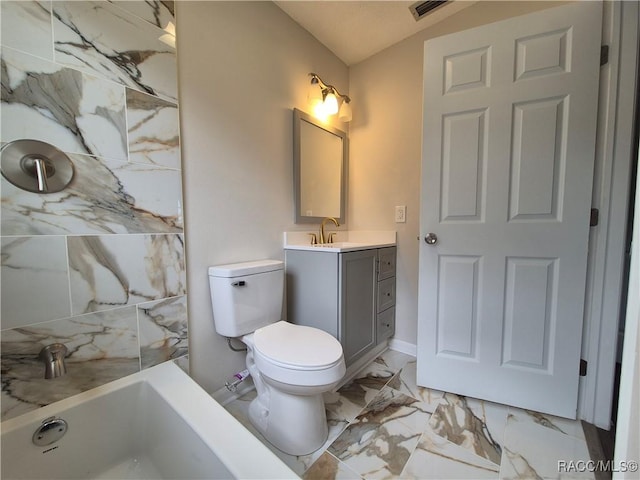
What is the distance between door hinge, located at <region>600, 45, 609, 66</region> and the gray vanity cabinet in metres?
1.39

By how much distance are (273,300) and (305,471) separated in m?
0.75

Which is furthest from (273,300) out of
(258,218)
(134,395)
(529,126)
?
(529,126)

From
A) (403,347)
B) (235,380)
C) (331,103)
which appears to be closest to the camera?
(235,380)

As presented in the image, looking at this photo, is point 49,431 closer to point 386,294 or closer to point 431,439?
point 431,439

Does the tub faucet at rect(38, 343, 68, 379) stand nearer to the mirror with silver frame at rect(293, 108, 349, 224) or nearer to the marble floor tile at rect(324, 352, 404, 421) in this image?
the marble floor tile at rect(324, 352, 404, 421)

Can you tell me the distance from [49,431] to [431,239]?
1752 mm

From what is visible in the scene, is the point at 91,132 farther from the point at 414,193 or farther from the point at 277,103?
the point at 414,193

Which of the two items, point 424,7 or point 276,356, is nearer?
point 276,356

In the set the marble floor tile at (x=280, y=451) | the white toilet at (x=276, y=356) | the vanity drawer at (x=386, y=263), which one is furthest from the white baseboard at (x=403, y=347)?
the white toilet at (x=276, y=356)

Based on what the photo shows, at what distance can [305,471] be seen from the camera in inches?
40.4

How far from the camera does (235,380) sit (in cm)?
144

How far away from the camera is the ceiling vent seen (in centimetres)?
159

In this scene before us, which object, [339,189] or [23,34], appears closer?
[23,34]

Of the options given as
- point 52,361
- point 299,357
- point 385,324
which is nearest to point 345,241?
point 385,324
